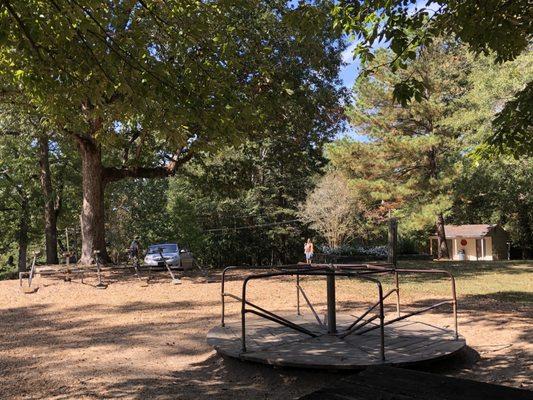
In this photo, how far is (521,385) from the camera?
523cm

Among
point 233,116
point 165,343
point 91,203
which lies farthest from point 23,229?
point 233,116

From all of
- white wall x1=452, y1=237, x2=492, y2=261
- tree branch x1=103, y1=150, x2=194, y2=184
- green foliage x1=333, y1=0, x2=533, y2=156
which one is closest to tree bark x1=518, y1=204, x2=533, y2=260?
white wall x1=452, y1=237, x2=492, y2=261

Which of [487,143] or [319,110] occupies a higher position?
[319,110]

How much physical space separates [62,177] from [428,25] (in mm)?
28301

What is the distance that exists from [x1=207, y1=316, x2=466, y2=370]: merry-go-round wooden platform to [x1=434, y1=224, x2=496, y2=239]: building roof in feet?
141

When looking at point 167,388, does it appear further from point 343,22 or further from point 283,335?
point 343,22

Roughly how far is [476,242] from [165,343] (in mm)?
47650

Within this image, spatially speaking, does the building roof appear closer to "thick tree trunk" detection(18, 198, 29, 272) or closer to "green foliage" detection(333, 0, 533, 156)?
"thick tree trunk" detection(18, 198, 29, 272)

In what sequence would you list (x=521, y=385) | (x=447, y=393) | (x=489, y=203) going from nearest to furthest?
(x=447, y=393)
(x=521, y=385)
(x=489, y=203)

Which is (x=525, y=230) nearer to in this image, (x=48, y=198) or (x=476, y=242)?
(x=476, y=242)

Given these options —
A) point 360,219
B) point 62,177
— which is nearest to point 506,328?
point 62,177

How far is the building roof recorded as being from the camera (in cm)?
4788

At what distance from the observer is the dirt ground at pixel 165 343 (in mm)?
5664

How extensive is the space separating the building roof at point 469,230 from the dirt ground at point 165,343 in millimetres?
35296
